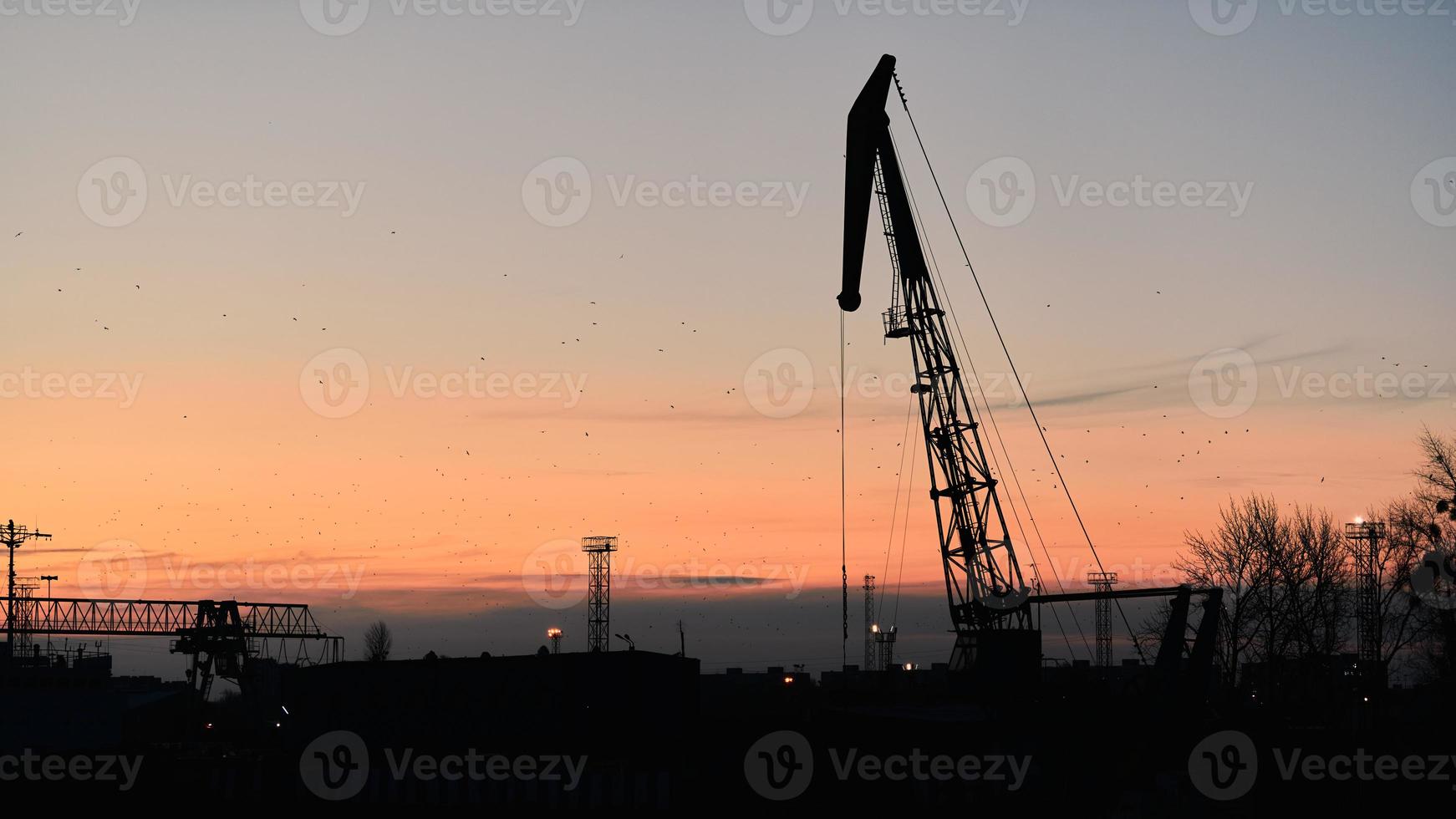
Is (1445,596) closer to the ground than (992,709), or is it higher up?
higher up

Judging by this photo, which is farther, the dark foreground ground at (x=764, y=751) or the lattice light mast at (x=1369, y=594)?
the lattice light mast at (x=1369, y=594)

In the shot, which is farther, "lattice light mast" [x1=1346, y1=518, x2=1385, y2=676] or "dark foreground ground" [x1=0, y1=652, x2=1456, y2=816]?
"lattice light mast" [x1=1346, y1=518, x2=1385, y2=676]

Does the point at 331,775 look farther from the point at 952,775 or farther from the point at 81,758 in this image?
the point at 952,775

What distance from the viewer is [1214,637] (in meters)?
68.2

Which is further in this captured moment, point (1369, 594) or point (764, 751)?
point (1369, 594)

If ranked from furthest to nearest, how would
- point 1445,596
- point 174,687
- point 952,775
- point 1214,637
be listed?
point 174,687
point 1445,596
point 1214,637
point 952,775

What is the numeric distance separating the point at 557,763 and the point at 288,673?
1014 inches

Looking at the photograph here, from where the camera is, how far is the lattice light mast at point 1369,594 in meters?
92.2

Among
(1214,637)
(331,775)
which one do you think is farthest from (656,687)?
(1214,637)

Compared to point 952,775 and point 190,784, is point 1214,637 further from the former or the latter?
point 190,784

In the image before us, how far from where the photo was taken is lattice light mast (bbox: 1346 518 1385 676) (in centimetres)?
9225

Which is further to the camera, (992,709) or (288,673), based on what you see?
(288,673)

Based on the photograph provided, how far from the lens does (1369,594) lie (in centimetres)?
9288

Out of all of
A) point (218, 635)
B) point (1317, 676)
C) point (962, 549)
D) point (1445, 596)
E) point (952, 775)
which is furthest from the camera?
point (218, 635)
